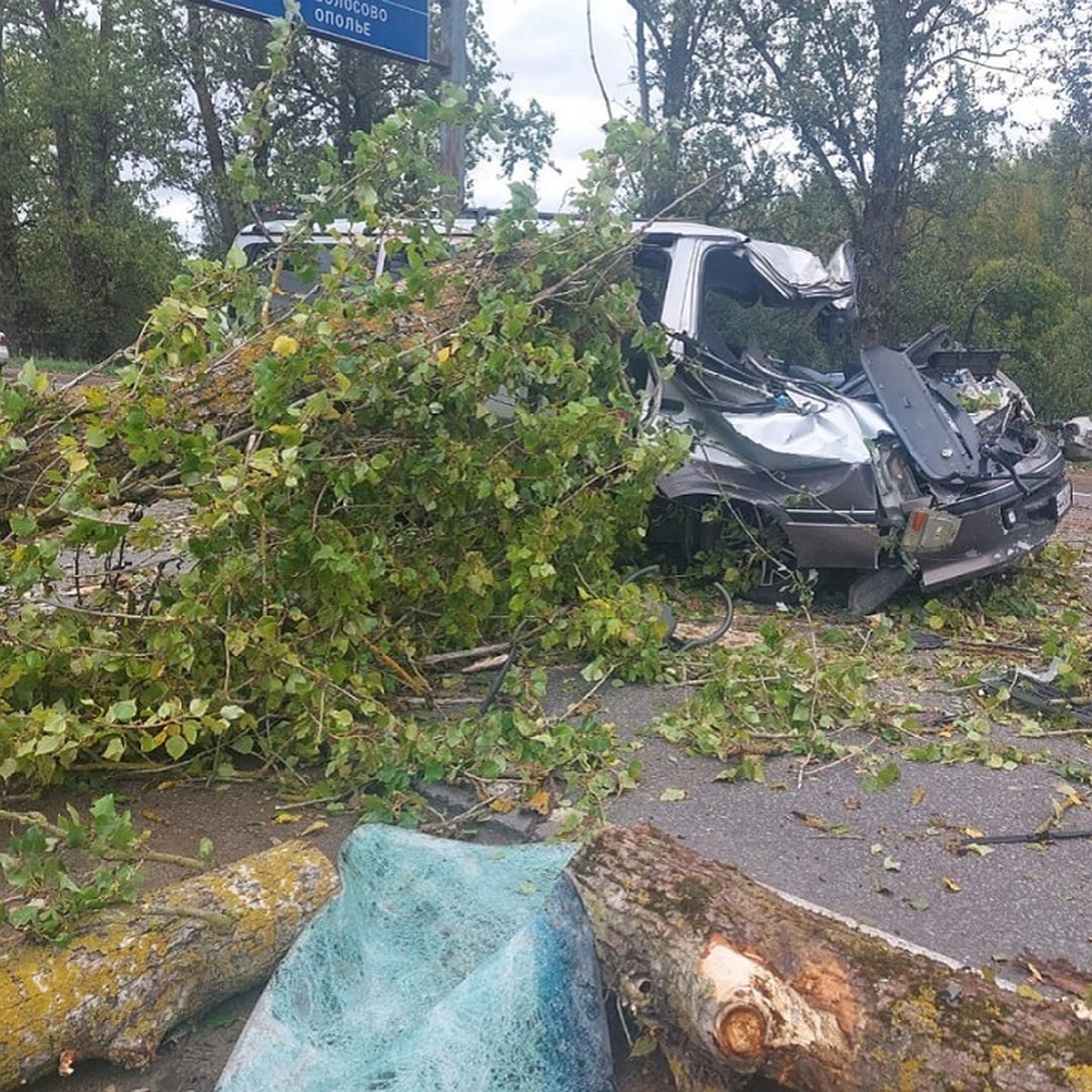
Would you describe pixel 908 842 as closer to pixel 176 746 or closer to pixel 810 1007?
pixel 810 1007

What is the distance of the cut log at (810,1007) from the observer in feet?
6.00

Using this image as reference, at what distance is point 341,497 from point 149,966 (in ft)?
5.71

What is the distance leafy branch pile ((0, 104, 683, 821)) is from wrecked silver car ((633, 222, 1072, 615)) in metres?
0.82

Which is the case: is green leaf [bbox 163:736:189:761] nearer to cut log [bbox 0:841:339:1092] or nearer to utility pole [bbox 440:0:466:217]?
cut log [bbox 0:841:339:1092]

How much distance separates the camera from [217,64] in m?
20.7

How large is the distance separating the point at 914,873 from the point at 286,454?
7.21ft

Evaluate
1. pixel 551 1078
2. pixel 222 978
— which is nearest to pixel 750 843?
pixel 551 1078

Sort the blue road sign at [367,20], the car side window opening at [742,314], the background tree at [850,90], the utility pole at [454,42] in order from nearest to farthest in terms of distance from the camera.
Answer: the blue road sign at [367,20], the car side window opening at [742,314], the utility pole at [454,42], the background tree at [850,90]

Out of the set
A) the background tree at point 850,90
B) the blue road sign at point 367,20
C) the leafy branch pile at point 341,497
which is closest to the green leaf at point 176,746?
the leafy branch pile at point 341,497

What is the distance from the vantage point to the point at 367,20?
6.02m

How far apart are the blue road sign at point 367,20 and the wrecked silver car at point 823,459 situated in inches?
75.5

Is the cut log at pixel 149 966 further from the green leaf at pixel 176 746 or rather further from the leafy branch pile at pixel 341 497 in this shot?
the leafy branch pile at pixel 341 497

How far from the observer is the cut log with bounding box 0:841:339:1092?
215cm

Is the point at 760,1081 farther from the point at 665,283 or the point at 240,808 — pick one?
the point at 665,283
